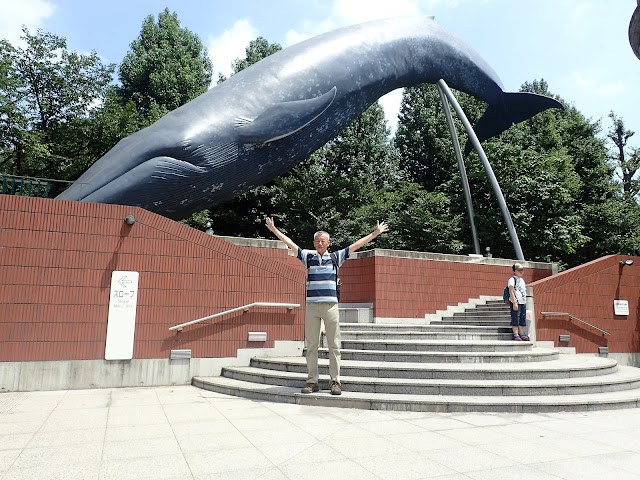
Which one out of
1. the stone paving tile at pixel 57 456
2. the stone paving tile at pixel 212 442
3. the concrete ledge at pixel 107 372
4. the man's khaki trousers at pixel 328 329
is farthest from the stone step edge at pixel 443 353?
the stone paving tile at pixel 57 456

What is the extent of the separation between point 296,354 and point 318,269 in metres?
3.10

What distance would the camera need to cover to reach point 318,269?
5.93 m

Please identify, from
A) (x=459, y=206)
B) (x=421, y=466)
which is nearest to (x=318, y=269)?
(x=421, y=466)

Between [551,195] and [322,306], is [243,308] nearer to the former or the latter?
[322,306]

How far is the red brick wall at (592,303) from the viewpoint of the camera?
11680mm

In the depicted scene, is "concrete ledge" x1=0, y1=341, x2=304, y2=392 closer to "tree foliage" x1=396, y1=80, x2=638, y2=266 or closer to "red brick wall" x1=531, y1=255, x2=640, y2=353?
"red brick wall" x1=531, y1=255, x2=640, y2=353

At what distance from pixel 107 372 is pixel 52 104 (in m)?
17.2

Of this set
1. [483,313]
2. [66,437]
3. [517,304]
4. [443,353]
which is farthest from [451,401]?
[483,313]

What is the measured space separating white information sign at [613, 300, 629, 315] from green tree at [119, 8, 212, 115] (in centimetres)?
2050

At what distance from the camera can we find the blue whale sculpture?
28.5 ft

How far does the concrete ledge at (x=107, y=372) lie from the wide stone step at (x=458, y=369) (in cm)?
115

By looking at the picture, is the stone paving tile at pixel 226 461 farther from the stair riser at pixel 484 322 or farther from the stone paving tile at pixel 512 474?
the stair riser at pixel 484 322

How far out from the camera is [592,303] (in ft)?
41.4

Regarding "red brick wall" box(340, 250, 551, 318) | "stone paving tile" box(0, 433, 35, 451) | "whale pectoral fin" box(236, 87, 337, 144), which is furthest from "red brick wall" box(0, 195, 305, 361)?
"red brick wall" box(340, 250, 551, 318)
